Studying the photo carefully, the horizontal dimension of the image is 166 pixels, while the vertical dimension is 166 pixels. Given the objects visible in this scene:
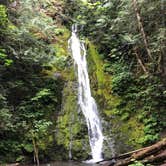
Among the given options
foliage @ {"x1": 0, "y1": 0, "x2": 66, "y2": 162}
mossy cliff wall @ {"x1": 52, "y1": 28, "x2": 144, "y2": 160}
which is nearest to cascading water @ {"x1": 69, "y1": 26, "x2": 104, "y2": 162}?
mossy cliff wall @ {"x1": 52, "y1": 28, "x2": 144, "y2": 160}

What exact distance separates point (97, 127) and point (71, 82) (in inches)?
103

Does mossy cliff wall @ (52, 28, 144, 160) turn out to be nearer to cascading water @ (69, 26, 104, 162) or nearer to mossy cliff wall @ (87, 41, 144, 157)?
mossy cliff wall @ (87, 41, 144, 157)

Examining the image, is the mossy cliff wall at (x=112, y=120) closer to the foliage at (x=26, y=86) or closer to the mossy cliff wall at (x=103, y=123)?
the mossy cliff wall at (x=103, y=123)

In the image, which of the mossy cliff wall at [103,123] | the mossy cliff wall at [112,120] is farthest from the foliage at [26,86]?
the mossy cliff wall at [112,120]

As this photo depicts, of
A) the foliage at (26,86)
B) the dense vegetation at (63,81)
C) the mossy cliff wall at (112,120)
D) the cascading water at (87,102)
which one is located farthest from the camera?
the cascading water at (87,102)

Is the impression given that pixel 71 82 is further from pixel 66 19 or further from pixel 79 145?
pixel 66 19

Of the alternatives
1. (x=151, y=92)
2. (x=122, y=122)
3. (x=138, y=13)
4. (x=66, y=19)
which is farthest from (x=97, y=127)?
(x=66, y=19)

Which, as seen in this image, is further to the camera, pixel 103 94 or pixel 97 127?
pixel 103 94

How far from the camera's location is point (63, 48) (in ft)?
53.4

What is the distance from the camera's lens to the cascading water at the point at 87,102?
11792 mm

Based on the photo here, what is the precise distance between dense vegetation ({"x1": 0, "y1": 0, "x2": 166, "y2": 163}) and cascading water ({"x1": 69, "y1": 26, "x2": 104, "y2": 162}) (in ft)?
1.02

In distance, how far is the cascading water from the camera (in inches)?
464

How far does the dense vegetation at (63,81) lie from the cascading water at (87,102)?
1.02 feet

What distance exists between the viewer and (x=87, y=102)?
13.5 metres
